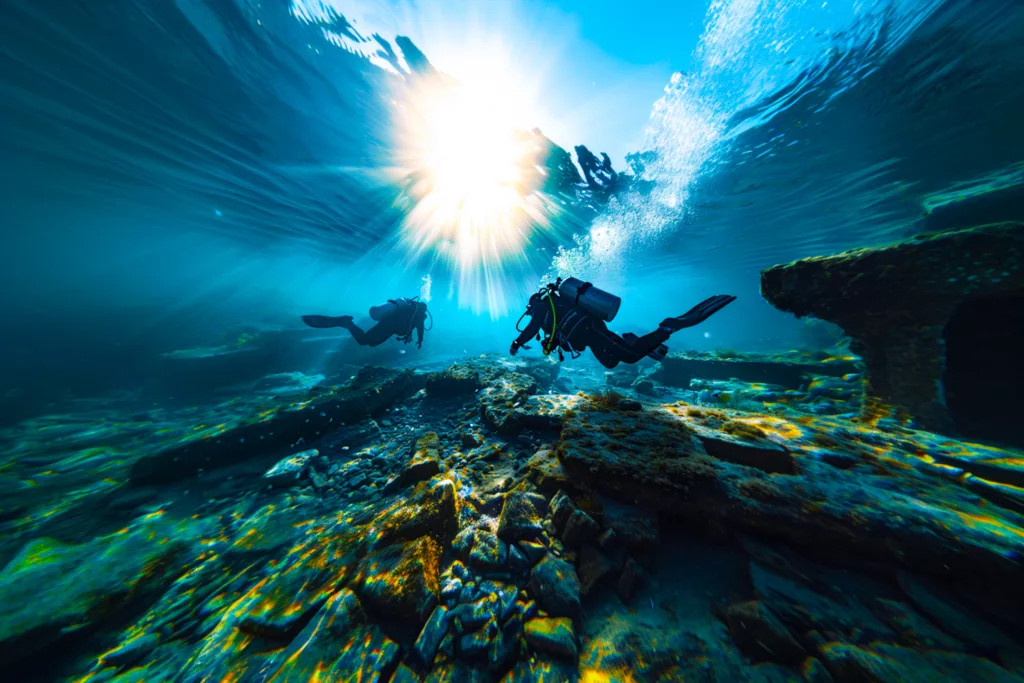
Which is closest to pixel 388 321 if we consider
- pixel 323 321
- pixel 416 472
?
pixel 323 321

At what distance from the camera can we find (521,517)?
296 cm

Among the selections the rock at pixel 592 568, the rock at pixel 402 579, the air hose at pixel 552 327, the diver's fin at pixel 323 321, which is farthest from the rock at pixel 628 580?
the diver's fin at pixel 323 321

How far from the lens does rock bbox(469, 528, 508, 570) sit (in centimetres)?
264

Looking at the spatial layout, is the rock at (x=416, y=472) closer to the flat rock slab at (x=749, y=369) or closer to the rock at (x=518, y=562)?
the rock at (x=518, y=562)

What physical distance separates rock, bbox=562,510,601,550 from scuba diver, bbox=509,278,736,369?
272 cm

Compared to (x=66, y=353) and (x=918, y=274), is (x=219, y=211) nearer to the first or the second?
(x=66, y=353)

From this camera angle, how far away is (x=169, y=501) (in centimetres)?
454

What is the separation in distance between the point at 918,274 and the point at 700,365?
8789 millimetres

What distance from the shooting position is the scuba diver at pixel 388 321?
9.27m

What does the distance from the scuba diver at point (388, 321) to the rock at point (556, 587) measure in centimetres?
776

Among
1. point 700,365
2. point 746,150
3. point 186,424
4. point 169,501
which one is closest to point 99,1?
point 186,424

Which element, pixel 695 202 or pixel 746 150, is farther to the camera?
pixel 695 202

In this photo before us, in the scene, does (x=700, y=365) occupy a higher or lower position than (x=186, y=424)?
higher

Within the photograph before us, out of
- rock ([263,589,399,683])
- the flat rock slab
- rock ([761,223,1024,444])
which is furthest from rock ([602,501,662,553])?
the flat rock slab
